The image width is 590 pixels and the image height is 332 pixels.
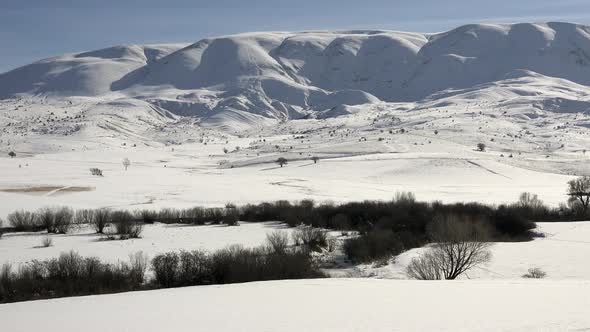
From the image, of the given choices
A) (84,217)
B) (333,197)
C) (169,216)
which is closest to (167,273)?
(84,217)

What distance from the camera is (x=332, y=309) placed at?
13.1m

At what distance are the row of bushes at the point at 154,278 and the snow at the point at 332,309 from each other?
4.89m

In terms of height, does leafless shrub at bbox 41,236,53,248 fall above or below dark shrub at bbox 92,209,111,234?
below

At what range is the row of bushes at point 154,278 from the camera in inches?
811

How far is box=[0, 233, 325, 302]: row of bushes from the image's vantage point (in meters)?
20.6

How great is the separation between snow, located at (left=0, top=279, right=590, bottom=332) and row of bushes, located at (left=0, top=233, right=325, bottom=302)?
16.1ft

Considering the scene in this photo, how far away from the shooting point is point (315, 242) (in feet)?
112

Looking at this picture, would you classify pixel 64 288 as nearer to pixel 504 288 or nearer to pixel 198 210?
pixel 504 288

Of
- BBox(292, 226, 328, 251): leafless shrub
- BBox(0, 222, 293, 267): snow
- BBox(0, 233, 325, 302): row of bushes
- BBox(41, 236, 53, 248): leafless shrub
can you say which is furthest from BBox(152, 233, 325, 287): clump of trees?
BBox(41, 236, 53, 248): leafless shrub

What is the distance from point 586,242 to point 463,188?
40448 mm

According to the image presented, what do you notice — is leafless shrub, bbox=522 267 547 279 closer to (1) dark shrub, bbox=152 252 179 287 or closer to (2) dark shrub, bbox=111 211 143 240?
(1) dark shrub, bbox=152 252 179 287

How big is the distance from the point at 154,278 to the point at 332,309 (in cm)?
1232

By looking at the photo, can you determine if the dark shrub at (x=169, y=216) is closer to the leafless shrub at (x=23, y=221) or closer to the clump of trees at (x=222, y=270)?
the leafless shrub at (x=23, y=221)

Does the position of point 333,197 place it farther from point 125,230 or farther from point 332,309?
point 332,309
